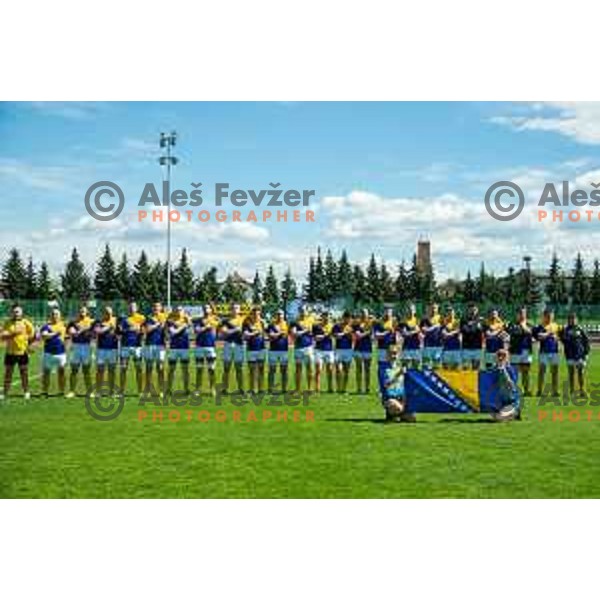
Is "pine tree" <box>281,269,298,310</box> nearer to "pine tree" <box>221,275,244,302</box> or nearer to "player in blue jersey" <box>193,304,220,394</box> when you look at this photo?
"pine tree" <box>221,275,244,302</box>

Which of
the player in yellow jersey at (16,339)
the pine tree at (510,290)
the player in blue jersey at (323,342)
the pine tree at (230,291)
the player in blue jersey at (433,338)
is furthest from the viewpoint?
the pine tree at (230,291)

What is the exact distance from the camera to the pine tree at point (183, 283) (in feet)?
98.9

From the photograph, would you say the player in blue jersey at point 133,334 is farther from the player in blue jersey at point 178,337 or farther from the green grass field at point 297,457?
the green grass field at point 297,457

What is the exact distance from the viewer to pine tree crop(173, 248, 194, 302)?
3016cm

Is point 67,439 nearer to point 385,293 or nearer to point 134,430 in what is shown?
point 134,430

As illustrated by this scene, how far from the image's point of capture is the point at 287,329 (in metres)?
11.3

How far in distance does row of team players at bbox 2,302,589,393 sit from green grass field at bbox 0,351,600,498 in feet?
4.37

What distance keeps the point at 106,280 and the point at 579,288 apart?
17.7 metres

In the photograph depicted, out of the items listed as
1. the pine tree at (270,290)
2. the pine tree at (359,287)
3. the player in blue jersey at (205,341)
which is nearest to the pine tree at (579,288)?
the pine tree at (359,287)

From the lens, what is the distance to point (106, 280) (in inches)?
1184

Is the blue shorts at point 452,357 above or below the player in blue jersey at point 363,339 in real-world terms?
below

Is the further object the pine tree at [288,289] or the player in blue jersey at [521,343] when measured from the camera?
the pine tree at [288,289]

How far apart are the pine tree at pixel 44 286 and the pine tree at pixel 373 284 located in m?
11.6

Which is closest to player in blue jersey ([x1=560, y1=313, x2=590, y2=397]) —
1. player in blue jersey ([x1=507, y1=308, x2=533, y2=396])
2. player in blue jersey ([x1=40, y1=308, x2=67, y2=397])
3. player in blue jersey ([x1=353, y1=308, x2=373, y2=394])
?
player in blue jersey ([x1=507, y1=308, x2=533, y2=396])
